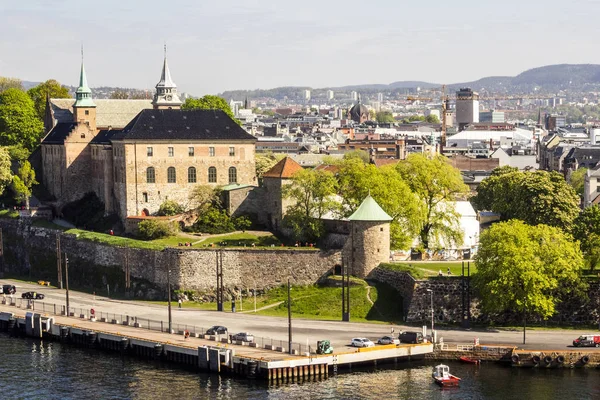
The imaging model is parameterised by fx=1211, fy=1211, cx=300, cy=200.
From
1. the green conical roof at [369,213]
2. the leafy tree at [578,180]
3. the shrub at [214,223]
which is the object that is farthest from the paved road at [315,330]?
the leafy tree at [578,180]

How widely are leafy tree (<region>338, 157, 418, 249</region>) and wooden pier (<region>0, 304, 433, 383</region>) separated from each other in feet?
69.8

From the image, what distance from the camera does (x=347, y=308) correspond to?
97125 mm

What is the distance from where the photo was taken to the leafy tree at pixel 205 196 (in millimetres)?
120438

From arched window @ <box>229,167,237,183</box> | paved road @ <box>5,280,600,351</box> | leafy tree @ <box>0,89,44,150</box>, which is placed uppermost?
leafy tree @ <box>0,89,44,150</box>

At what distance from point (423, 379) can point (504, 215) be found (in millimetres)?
38637

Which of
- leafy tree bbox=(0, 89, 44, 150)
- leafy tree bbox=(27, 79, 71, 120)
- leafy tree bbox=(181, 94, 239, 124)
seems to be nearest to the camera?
leafy tree bbox=(0, 89, 44, 150)

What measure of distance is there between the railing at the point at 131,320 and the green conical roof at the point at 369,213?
1699 cm

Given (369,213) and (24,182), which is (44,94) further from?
(369,213)

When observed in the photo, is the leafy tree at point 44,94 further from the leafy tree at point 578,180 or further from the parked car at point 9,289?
the leafy tree at point 578,180

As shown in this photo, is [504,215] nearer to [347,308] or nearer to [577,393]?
[347,308]

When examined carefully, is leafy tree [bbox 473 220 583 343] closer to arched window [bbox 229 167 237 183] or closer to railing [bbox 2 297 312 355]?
railing [bbox 2 297 312 355]

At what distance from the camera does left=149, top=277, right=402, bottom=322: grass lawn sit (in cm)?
9738

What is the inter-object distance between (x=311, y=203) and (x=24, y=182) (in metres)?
43.6

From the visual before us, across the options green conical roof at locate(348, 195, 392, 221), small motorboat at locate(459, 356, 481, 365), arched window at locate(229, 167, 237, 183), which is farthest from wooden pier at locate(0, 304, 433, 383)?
arched window at locate(229, 167, 237, 183)
